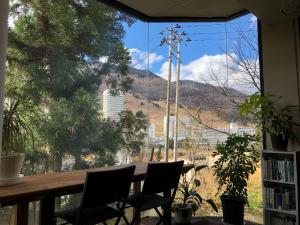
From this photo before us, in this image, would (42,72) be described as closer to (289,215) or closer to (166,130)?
(166,130)

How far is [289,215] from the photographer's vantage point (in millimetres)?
2979

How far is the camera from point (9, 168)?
77.9 inches

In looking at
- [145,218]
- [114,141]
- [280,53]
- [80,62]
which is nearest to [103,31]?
[80,62]

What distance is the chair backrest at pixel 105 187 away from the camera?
73.3 inches

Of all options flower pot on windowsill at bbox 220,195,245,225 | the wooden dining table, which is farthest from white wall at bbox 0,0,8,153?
flower pot on windowsill at bbox 220,195,245,225

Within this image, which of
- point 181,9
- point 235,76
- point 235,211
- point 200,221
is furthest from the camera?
point 235,76

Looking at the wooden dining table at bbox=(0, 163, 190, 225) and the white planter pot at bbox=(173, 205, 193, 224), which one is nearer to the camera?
the wooden dining table at bbox=(0, 163, 190, 225)

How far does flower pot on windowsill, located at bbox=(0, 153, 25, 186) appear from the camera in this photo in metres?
1.95

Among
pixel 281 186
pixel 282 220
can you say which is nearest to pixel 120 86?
pixel 281 186

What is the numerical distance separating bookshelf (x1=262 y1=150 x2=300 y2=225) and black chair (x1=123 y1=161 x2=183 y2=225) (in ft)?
3.80

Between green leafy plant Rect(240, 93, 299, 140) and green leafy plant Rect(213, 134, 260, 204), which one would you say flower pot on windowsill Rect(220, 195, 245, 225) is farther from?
green leafy plant Rect(240, 93, 299, 140)

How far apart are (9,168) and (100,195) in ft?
2.31

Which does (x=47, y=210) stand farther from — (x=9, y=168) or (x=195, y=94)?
(x=195, y=94)

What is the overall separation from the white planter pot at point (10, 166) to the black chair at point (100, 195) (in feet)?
1.48
